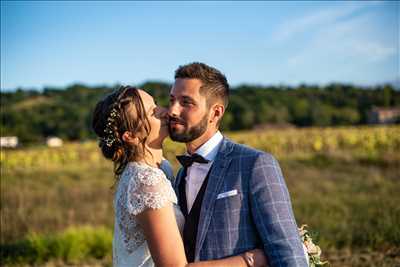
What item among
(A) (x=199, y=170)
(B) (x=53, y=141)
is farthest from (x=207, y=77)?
(B) (x=53, y=141)

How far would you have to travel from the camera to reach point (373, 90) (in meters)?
60.8

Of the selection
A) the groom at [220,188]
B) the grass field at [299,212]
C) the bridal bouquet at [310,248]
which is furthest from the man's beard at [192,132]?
the grass field at [299,212]

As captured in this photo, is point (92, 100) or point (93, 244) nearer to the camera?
point (93, 244)

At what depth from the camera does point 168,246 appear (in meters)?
2.22

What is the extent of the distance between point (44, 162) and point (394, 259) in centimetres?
2466

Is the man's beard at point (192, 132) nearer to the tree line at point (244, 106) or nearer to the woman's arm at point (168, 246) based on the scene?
the woman's arm at point (168, 246)

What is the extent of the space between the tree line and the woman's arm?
34.4m

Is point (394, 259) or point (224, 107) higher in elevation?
point (224, 107)

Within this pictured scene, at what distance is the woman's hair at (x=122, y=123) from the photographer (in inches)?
102

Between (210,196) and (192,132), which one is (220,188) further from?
(192,132)

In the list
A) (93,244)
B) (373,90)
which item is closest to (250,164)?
(93,244)

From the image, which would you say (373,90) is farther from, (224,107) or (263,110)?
(224,107)

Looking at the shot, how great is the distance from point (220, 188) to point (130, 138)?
59cm

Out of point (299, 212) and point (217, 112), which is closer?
point (217, 112)
